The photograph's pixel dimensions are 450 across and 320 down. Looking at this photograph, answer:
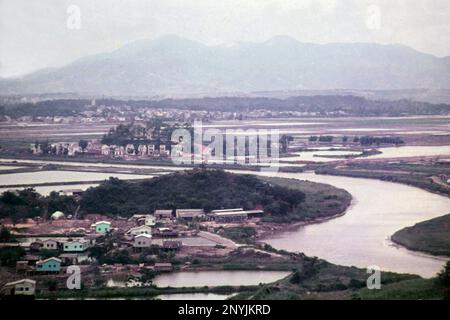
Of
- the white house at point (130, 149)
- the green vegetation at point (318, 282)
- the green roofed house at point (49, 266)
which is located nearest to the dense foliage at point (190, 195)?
the green roofed house at point (49, 266)

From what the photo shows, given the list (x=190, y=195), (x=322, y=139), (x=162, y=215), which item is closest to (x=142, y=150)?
(x=322, y=139)

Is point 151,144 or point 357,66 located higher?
point 357,66

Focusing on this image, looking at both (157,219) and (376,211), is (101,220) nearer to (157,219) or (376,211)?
(157,219)

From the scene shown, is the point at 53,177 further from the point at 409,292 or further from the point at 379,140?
the point at 409,292

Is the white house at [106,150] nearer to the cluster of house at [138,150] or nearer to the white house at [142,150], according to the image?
the cluster of house at [138,150]

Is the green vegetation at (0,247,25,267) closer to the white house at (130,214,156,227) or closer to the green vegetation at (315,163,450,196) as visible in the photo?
the white house at (130,214,156,227)

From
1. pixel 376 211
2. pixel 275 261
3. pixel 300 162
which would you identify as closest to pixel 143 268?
pixel 275 261

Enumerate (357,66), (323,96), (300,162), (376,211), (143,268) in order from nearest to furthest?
(143,268) → (376,211) → (300,162) → (357,66) → (323,96)
